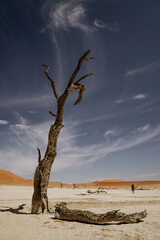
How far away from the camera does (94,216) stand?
237 inches

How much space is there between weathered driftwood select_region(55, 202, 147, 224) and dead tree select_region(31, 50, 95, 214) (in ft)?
4.90

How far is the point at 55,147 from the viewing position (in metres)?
8.44

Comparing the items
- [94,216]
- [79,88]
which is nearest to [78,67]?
[79,88]

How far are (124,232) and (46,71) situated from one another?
7.68 m

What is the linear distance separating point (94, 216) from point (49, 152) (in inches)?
136

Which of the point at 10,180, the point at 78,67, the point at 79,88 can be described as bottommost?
the point at 10,180

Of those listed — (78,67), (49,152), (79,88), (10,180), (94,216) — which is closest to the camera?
(94,216)

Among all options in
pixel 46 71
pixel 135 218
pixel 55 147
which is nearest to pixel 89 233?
pixel 135 218

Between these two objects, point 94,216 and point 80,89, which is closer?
point 94,216

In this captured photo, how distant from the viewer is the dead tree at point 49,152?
7684 mm

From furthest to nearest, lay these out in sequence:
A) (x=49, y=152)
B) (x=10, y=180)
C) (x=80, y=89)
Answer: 1. (x=10, y=180)
2. (x=80, y=89)
3. (x=49, y=152)

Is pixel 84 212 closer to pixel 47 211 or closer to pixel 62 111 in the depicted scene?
pixel 47 211

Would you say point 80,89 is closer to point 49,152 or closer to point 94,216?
point 49,152

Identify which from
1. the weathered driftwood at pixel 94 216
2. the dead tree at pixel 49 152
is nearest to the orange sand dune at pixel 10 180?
the dead tree at pixel 49 152
